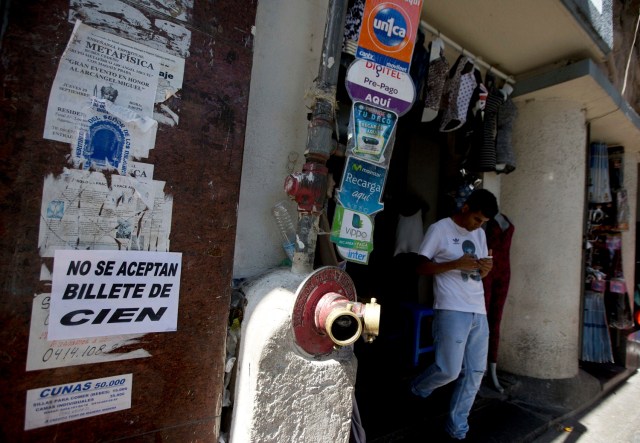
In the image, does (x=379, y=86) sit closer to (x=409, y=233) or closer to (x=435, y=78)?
(x=435, y=78)

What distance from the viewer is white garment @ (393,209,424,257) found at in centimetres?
384

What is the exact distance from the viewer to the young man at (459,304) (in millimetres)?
2648

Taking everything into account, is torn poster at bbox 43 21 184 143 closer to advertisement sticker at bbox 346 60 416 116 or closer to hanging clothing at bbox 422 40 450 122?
advertisement sticker at bbox 346 60 416 116

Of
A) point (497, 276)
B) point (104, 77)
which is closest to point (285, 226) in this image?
point (104, 77)

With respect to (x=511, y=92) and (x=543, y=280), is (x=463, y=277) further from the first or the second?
(x=511, y=92)

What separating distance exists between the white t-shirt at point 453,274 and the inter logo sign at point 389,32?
1367 millimetres

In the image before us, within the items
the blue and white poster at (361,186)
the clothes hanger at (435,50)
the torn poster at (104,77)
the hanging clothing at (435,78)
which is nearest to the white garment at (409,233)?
the hanging clothing at (435,78)

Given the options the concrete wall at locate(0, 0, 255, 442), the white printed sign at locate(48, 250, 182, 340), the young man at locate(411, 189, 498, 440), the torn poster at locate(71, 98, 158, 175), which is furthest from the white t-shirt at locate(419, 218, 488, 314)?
the torn poster at locate(71, 98, 158, 175)

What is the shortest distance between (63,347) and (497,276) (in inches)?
146

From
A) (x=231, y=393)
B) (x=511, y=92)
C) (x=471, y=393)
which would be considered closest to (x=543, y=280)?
(x=471, y=393)

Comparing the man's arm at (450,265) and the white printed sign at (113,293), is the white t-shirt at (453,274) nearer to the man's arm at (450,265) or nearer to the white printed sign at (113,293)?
the man's arm at (450,265)

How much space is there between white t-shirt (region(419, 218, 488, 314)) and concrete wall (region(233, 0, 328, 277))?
4.51ft

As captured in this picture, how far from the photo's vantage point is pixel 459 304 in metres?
2.69

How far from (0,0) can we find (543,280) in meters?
4.76
